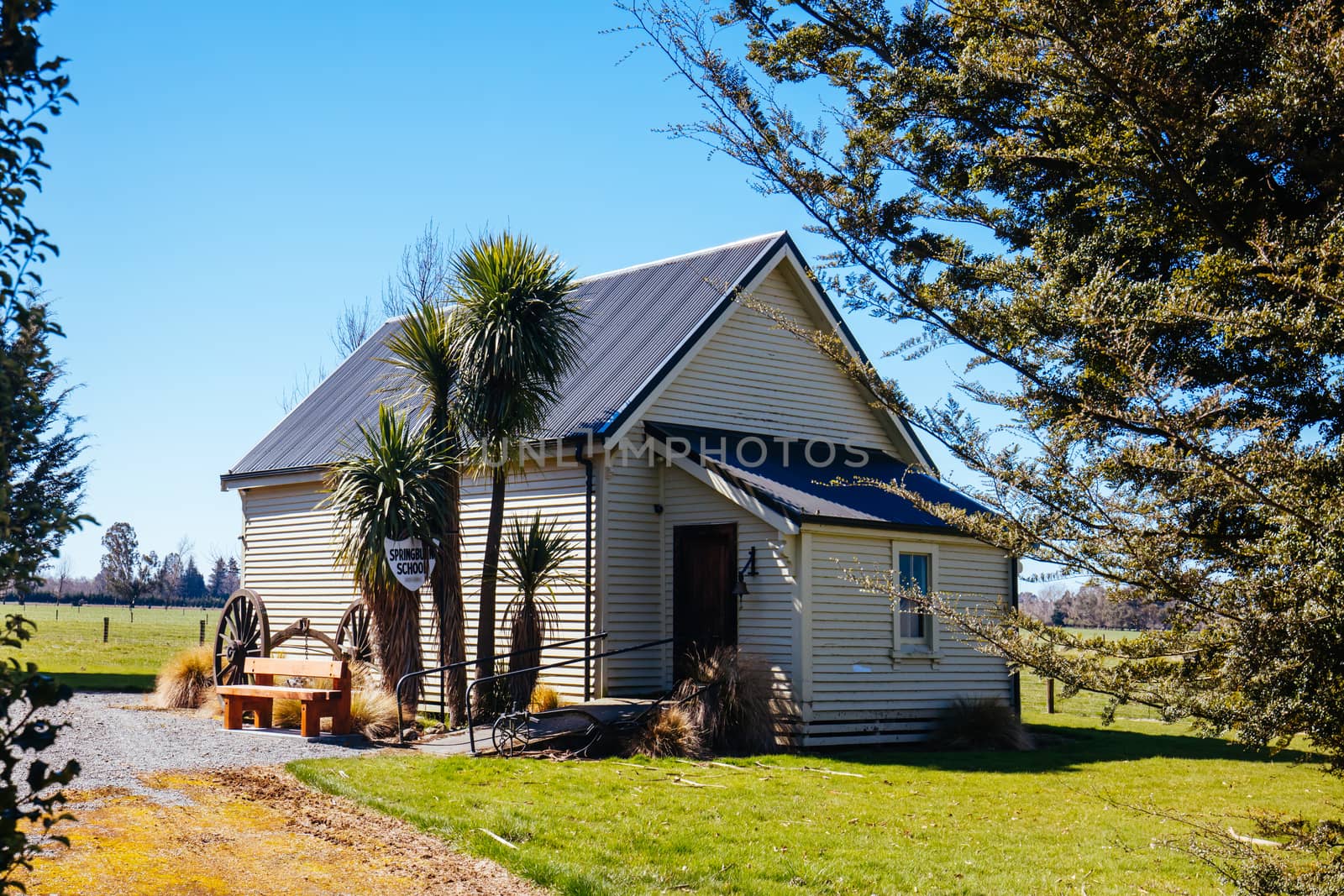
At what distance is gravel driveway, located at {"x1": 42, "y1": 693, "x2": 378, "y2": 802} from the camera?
406 inches

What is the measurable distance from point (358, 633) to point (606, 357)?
5.89 meters

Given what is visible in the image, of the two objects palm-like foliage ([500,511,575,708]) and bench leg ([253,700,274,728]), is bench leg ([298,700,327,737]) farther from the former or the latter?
palm-like foliage ([500,511,575,708])

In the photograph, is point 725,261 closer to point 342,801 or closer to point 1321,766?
point 342,801

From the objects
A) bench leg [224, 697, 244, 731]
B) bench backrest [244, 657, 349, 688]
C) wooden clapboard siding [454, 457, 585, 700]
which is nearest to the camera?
bench backrest [244, 657, 349, 688]

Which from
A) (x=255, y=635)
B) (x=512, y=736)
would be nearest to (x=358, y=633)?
(x=255, y=635)

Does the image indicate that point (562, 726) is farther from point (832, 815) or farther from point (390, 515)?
point (832, 815)

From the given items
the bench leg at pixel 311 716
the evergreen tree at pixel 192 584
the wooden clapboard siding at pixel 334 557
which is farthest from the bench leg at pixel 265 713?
the evergreen tree at pixel 192 584

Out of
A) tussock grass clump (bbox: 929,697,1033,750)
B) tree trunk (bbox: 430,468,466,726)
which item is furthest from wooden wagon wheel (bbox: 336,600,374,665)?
tussock grass clump (bbox: 929,697,1033,750)

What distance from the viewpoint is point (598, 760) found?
484 inches

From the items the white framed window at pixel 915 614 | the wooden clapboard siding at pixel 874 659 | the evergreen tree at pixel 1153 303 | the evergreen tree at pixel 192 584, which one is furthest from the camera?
the evergreen tree at pixel 192 584

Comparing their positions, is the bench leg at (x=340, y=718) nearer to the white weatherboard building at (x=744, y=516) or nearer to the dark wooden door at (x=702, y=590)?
the white weatherboard building at (x=744, y=516)

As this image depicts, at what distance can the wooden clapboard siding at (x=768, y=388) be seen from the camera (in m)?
16.9

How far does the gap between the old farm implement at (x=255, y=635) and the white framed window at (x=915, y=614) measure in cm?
765

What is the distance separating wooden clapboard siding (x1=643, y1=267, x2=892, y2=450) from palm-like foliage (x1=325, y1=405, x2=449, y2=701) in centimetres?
337
